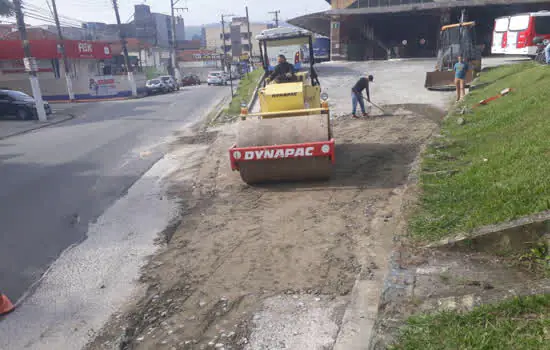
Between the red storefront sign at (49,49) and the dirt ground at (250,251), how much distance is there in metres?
31.6

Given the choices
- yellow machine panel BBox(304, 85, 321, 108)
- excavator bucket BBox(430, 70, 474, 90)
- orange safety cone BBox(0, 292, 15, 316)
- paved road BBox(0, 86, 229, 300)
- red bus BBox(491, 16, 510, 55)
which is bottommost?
paved road BBox(0, 86, 229, 300)

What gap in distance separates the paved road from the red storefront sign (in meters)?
20.4

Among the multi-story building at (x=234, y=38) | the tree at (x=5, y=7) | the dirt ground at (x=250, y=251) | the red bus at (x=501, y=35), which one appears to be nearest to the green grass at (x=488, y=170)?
the dirt ground at (x=250, y=251)

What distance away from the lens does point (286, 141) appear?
26.2ft

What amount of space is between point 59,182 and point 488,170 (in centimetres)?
826

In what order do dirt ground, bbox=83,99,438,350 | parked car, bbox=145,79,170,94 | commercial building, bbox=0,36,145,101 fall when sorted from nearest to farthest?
dirt ground, bbox=83,99,438,350
commercial building, bbox=0,36,145,101
parked car, bbox=145,79,170,94

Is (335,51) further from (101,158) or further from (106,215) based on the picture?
(106,215)

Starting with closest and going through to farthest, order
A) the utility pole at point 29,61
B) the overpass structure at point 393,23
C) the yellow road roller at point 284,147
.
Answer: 1. the yellow road roller at point 284,147
2. the utility pole at point 29,61
3. the overpass structure at point 393,23

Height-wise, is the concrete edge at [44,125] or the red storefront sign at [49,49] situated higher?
the red storefront sign at [49,49]

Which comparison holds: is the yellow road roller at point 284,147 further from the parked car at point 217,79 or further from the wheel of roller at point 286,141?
the parked car at point 217,79

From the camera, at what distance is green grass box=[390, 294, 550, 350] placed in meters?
3.02

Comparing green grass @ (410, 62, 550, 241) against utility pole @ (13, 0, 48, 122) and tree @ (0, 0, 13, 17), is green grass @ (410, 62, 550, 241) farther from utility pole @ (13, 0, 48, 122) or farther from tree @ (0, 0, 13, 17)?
tree @ (0, 0, 13, 17)

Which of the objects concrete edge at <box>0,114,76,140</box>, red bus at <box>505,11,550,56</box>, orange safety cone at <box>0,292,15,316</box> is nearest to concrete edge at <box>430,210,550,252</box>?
orange safety cone at <box>0,292,15,316</box>

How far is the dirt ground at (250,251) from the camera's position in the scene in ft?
14.1
